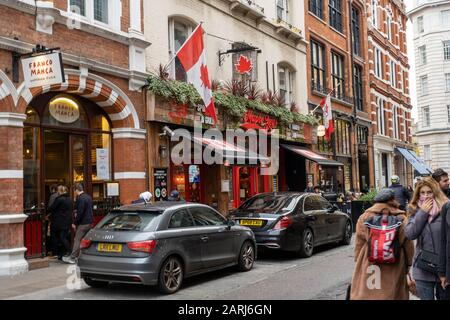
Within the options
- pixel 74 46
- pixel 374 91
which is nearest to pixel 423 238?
pixel 74 46

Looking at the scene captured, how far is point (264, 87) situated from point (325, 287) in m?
13.3

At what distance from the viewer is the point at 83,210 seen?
1162cm

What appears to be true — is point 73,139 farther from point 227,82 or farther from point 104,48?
point 227,82

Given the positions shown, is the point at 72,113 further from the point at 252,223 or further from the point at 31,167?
the point at 252,223

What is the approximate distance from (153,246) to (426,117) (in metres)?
59.3

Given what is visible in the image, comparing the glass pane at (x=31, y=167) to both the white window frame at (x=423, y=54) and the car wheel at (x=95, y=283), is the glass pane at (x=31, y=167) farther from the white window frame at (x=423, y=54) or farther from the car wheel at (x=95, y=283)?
the white window frame at (x=423, y=54)

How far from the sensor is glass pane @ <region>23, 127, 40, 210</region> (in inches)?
458

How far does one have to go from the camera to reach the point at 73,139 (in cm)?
1307

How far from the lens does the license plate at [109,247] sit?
8305mm

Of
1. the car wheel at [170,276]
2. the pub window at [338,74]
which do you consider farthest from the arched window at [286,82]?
the car wheel at [170,276]

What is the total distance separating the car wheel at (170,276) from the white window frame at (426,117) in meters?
57.9

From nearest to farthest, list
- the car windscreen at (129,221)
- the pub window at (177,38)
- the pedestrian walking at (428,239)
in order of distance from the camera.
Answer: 1. the pedestrian walking at (428,239)
2. the car windscreen at (129,221)
3. the pub window at (177,38)

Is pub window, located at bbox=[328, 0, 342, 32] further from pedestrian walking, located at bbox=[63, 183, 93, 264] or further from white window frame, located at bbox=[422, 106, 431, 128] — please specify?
white window frame, located at bbox=[422, 106, 431, 128]

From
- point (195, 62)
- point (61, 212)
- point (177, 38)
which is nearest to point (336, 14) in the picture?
point (177, 38)
